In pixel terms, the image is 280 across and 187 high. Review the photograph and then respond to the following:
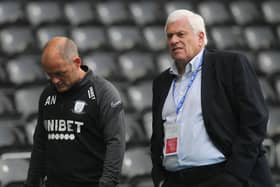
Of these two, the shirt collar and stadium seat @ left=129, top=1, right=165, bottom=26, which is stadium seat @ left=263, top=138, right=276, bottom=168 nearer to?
stadium seat @ left=129, top=1, right=165, bottom=26

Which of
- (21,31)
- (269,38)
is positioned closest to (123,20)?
(21,31)

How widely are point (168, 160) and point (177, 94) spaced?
198 mm

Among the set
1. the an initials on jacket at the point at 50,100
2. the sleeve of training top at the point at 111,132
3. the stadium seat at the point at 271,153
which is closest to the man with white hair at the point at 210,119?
the sleeve of training top at the point at 111,132

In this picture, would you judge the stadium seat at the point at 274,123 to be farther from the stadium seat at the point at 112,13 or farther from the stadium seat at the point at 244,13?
the stadium seat at the point at 112,13

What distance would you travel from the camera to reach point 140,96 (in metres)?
3.53

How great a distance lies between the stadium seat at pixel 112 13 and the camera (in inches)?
159

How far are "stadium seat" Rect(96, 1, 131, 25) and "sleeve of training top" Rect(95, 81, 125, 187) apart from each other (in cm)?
219

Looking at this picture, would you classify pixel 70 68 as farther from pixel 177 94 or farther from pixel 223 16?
pixel 223 16

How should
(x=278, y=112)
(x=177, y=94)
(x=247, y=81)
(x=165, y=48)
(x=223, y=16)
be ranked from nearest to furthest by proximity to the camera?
(x=247, y=81), (x=177, y=94), (x=278, y=112), (x=165, y=48), (x=223, y=16)

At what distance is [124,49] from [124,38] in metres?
0.10

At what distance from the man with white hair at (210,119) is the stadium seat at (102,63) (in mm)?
1852

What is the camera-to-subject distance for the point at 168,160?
179 centimetres

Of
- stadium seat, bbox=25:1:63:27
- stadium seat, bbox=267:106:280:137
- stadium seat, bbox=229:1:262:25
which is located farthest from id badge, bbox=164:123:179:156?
stadium seat, bbox=229:1:262:25

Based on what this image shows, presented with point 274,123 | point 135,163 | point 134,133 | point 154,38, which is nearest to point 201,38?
point 135,163
